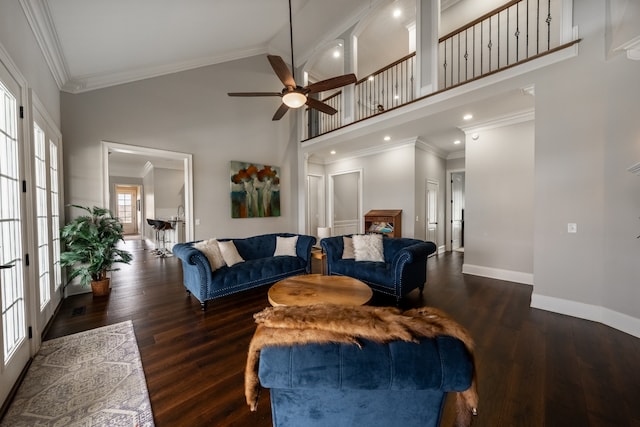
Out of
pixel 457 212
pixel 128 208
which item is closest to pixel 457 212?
pixel 457 212

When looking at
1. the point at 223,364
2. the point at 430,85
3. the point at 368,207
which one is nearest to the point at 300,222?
the point at 368,207

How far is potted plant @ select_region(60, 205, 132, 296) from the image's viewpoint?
3.32 metres

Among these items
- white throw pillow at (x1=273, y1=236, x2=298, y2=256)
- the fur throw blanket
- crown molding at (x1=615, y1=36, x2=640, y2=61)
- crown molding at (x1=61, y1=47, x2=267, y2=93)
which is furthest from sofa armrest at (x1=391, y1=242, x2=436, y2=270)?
crown molding at (x1=61, y1=47, x2=267, y2=93)

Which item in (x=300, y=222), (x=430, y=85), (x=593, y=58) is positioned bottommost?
(x=300, y=222)

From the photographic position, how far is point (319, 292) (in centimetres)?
236

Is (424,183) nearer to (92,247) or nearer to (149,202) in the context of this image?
(92,247)

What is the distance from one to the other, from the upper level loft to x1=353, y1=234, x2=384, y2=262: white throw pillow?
2327mm

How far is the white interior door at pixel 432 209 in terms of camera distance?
5918mm

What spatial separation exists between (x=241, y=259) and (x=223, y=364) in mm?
1901

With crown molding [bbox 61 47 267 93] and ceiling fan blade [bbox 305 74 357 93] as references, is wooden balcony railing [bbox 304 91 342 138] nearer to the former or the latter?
crown molding [bbox 61 47 267 93]

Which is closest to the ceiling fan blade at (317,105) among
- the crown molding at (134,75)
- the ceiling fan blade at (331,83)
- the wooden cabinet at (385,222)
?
the ceiling fan blade at (331,83)

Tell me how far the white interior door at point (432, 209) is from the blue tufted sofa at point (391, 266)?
2.61m

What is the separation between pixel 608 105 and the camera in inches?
102

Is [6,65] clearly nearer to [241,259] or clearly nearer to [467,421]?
[241,259]
